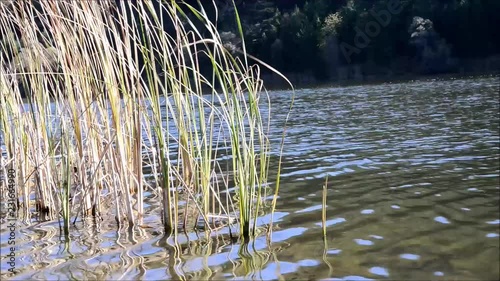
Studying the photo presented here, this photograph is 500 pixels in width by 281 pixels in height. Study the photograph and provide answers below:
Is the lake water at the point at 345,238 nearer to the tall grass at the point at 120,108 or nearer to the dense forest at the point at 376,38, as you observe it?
the tall grass at the point at 120,108

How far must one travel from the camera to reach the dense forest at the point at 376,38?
2007 inches

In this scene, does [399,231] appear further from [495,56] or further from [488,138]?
[495,56]

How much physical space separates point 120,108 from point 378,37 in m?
54.7

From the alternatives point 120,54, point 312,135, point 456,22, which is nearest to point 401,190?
point 120,54

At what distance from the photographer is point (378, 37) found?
5741cm

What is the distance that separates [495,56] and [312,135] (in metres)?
40.9

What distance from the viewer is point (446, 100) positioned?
1930 cm

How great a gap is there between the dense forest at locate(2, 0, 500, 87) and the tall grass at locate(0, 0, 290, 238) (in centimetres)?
3994

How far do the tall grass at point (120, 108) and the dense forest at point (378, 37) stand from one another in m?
39.6

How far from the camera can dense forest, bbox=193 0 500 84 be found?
5103 centimetres
